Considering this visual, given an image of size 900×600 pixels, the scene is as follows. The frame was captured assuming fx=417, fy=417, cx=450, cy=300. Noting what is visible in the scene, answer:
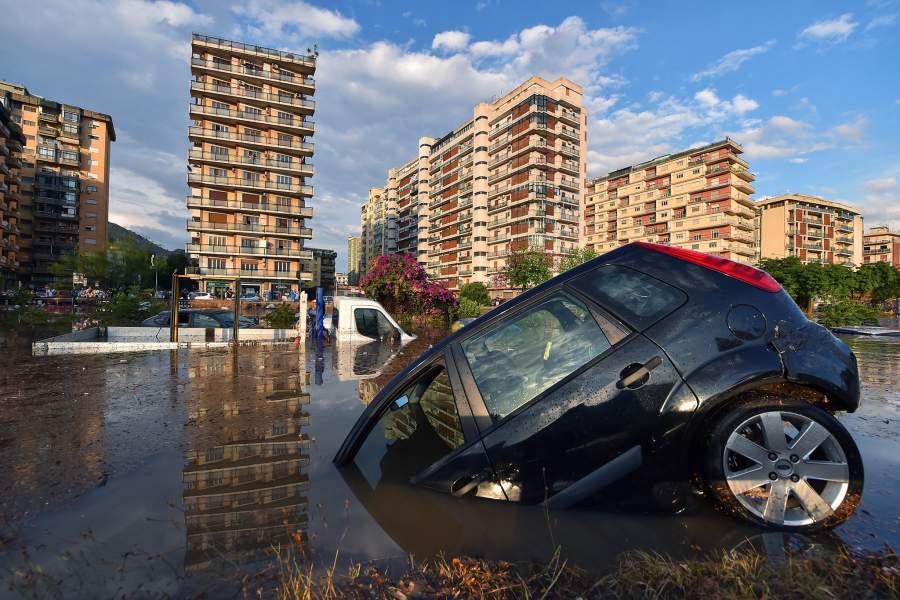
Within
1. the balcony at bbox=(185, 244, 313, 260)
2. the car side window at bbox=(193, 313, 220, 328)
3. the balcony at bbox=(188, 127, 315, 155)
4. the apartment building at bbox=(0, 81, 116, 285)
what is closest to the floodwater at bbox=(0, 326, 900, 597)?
the car side window at bbox=(193, 313, 220, 328)

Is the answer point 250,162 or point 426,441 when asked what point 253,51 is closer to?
point 250,162

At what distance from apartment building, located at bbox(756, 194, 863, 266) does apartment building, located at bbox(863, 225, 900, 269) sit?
37464 mm

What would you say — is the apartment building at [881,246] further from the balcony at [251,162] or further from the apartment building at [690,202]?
the balcony at [251,162]

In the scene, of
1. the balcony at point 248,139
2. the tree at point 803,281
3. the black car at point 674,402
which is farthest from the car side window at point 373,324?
the balcony at point 248,139

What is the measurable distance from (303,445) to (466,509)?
6.00 feet

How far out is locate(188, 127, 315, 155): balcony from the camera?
5220 cm

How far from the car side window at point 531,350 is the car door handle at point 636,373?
0.19 m

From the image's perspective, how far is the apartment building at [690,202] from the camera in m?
70.4

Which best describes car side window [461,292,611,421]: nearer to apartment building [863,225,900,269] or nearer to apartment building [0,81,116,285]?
apartment building [0,81,116,285]

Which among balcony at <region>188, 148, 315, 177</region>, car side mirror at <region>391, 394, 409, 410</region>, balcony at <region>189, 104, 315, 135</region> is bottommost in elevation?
car side mirror at <region>391, 394, 409, 410</region>

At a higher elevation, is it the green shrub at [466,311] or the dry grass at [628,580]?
the green shrub at [466,311]

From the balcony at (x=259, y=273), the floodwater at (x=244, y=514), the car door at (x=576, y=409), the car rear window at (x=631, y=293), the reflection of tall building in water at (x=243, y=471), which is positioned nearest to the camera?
the floodwater at (x=244, y=514)

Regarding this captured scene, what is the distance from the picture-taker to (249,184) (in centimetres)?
5453

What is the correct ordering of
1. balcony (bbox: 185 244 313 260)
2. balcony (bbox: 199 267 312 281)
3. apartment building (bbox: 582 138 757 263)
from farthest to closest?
apartment building (bbox: 582 138 757 263) < balcony (bbox: 199 267 312 281) < balcony (bbox: 185 244 313 260)
